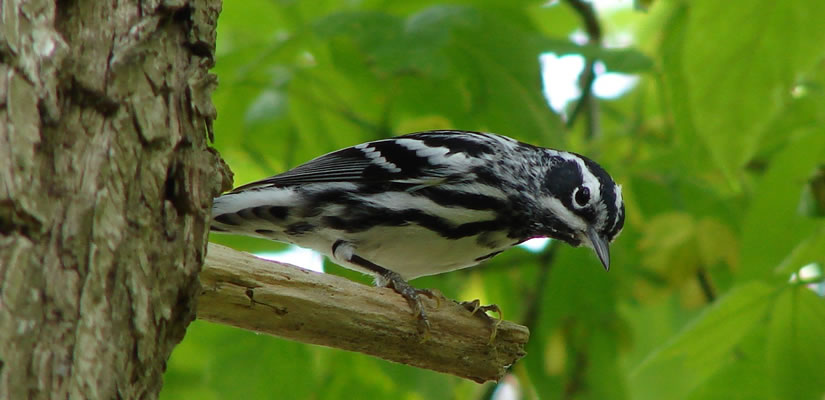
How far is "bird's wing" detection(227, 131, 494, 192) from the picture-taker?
11.2 ft

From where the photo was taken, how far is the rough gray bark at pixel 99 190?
4.91 ft

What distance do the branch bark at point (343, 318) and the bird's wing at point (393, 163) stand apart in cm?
89

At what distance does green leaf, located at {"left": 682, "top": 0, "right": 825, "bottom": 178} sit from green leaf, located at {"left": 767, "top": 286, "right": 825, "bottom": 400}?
58 centimetres

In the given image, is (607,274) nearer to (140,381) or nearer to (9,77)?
(140,381)

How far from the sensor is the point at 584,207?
3.57m

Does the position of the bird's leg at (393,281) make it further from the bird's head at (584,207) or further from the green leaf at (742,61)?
the green leaf at (742,61)

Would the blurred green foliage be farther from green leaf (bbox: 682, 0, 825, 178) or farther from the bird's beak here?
the bird's beak

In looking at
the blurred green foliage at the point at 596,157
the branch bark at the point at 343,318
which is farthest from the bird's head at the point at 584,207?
the branch bark at the point at 343,318

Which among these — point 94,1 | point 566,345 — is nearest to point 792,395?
point 566,345

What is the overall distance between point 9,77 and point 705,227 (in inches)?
116

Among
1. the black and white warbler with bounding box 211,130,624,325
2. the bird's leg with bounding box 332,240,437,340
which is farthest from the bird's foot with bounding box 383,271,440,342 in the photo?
the black and white warbler with bounding box 211,130,624,325

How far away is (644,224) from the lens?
4090 millimetres

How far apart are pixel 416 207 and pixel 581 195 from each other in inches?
26.8

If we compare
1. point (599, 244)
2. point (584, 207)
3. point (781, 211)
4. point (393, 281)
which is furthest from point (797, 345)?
point (393, 281)
